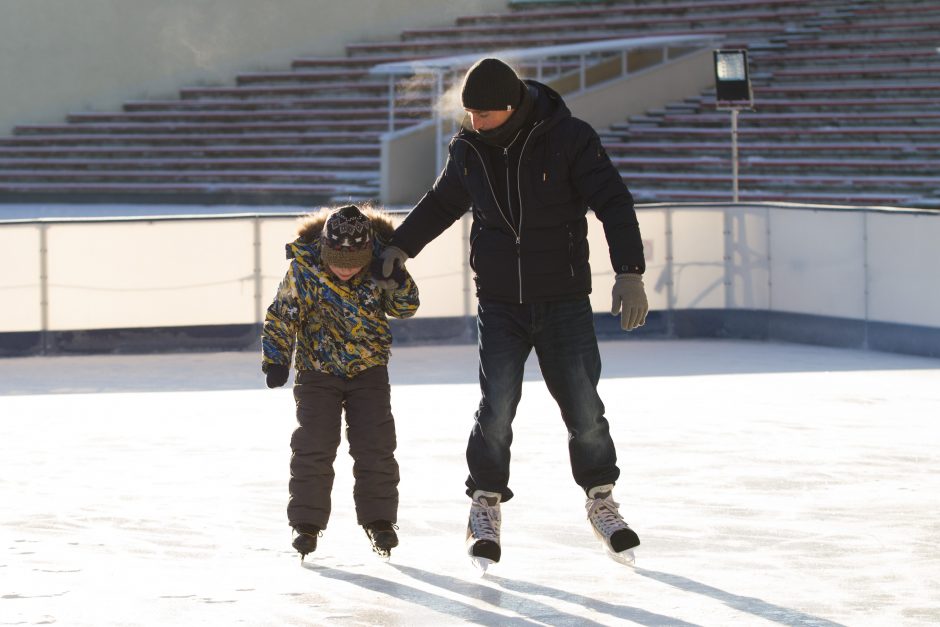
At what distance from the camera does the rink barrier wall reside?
9.55 metres

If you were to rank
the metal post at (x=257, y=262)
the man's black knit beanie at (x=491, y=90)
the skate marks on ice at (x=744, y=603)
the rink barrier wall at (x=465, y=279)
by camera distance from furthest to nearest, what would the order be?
the metal post at (x=257, y=262)
the rink barrier wall at (x=465, y=279)
the man's black knit beanie at (x=491, y=90)
the skate marks on ice at (x=744, y=603)

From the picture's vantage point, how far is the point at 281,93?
2184 centimetres

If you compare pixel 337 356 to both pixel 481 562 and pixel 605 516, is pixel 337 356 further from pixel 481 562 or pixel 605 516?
pixel 605 516

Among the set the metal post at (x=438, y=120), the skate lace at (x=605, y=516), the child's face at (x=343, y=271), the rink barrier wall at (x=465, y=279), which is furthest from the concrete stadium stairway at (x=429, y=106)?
the child's face at (x=343, y=271)

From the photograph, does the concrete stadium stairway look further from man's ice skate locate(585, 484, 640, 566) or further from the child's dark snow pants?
the child's dark snow pants

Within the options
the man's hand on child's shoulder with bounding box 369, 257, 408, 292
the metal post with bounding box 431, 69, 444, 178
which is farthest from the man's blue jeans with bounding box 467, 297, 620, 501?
the metal post with bounding box 431, 69, 444, 178

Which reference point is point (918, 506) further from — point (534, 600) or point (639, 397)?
point (639, 397)

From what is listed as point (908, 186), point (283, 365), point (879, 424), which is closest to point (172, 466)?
point (283, 365)

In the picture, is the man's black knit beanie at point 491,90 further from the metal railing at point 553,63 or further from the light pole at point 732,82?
the metal railing at point 553,63

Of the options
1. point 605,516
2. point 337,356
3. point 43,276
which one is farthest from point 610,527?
point 43,276

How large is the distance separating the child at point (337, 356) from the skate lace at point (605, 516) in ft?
1.77

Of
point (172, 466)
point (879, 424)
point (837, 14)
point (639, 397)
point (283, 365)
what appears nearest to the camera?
point (283, 365)

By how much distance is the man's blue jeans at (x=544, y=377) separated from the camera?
4.31 m

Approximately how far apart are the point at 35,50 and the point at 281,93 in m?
3.50
